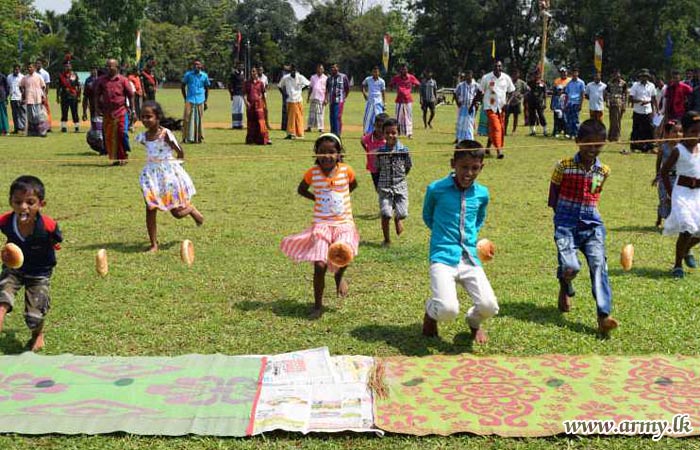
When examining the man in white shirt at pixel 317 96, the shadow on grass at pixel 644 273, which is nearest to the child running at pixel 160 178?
the shadow on grass at pixel 644 273

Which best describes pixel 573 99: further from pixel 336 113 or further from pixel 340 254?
pixel 340 254

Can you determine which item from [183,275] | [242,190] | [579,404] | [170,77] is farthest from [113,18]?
[579,404]

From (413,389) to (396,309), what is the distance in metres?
1.71

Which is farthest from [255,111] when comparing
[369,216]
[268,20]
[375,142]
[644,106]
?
[268,20]

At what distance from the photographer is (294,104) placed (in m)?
19.6

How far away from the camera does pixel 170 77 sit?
7319 centimetres

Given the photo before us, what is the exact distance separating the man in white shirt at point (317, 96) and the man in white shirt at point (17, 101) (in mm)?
7696

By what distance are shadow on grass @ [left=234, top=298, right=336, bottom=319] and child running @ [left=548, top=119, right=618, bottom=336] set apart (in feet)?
6.32

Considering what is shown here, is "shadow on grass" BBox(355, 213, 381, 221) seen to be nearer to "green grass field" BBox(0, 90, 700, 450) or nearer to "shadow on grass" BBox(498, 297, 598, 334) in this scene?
"green grass field" BBox(0, 90, 700, 450)

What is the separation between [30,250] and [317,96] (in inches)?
632

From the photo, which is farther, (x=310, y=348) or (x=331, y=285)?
(x=331, y=285)

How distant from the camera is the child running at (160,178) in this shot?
7.88m

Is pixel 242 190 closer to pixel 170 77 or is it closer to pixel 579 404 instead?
pixel 579 404

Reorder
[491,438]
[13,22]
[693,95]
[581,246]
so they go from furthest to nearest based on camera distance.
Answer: [13,22], [693,95], [581,246], [491,438]
